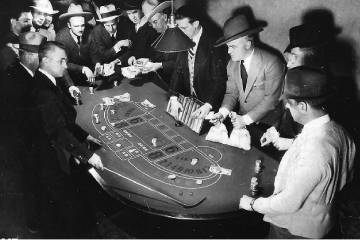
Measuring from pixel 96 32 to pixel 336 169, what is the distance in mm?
5259

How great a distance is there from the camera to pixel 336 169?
2096 mm

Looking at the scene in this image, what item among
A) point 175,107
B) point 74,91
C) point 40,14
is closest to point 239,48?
point 175,107

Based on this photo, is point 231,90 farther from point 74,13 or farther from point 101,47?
point 74,13

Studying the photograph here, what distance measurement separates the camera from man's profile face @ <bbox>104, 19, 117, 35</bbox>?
20.0ft

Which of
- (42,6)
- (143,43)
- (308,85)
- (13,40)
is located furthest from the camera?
(143,43)

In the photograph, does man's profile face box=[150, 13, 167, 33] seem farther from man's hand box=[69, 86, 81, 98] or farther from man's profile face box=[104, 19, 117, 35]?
man's hand box=[69, 86, 81, 98]

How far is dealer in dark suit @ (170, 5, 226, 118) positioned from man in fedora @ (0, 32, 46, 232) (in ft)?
5.90

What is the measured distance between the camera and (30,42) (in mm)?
3707

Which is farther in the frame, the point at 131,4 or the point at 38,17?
the point at 131,4

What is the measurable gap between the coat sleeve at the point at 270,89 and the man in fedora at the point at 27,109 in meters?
2.50

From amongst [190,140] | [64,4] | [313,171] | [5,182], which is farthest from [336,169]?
[64,4]

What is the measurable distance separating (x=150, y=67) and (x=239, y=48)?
175 centimetres

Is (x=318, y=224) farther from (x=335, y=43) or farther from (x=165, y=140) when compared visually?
(x=335, y=43)

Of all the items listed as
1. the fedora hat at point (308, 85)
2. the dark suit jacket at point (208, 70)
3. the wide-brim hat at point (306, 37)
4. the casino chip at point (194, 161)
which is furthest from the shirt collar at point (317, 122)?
the dark suit jacket at point (208, 70)
